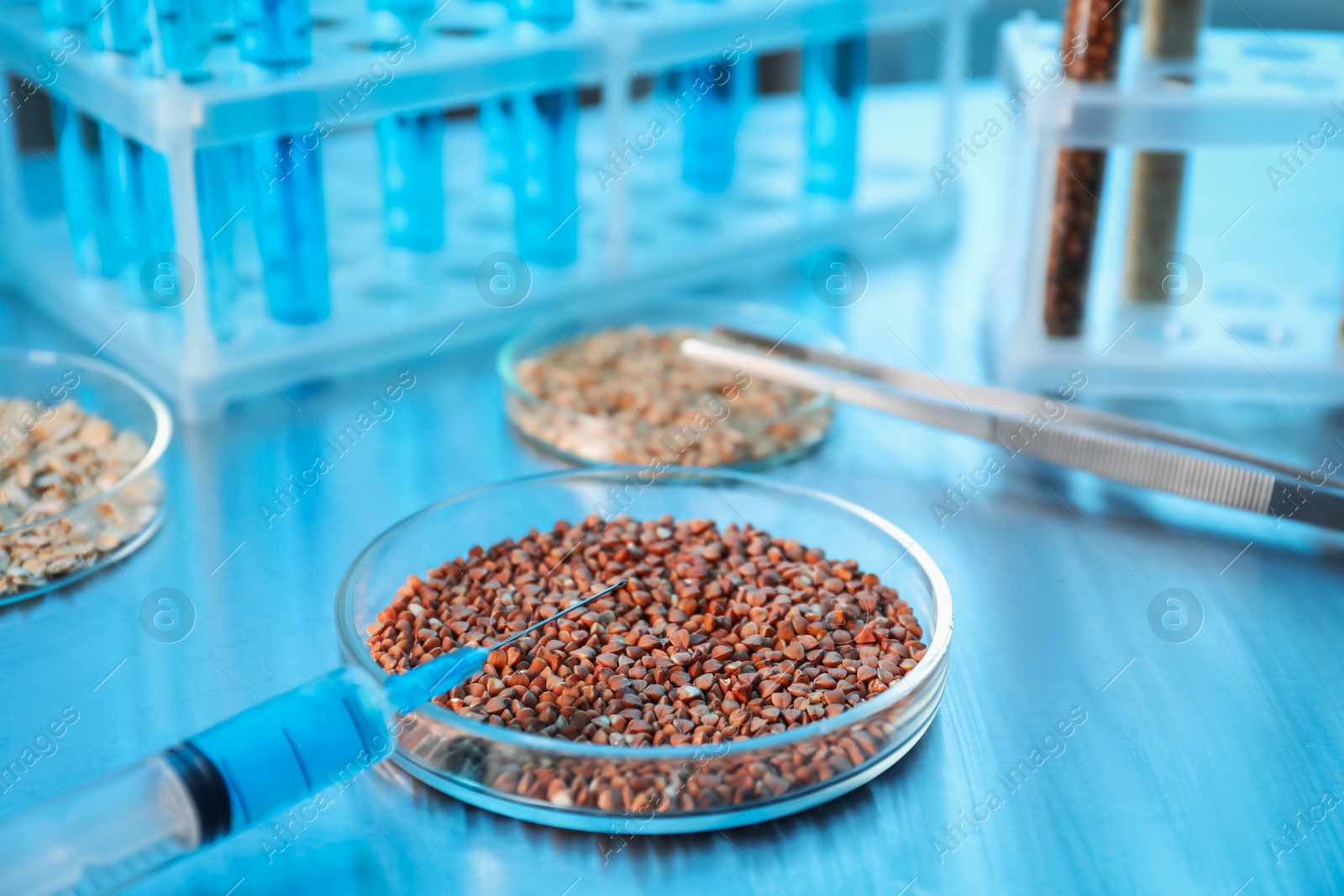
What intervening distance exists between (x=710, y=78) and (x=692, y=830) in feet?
2.51

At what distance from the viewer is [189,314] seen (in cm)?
94

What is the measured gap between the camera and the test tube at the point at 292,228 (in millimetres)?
950

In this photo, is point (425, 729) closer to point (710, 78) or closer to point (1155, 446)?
point (1155, 446)

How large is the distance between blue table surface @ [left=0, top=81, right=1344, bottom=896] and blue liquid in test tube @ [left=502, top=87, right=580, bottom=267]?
13 cm

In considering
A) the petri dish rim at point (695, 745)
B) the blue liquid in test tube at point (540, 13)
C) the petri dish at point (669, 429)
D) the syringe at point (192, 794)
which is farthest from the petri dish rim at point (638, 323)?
the syringe at point (192, 794)

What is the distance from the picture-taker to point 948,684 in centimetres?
71

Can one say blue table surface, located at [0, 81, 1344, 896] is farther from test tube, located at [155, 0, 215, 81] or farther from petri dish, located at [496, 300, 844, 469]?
test tube, located at [155, 0, 215, 81]

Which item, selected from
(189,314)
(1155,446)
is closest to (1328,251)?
(1155,446)

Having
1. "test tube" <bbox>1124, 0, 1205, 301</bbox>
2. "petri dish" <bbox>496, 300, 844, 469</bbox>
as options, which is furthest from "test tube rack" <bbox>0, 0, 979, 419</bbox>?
"test tube" <bbox>1124, 0, 1205, 301</bbox>

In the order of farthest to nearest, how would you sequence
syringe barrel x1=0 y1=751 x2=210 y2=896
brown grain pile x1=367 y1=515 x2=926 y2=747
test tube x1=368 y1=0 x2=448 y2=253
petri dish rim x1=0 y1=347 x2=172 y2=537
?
test tube x1=368 y1=0 x2=448 y2=253 → petri dish rim x1=0 y1=347 x2=172 y2=537 → brown grain pile x1=367 y1=515 x2=926 y2=747 → syringe barrel x1=0 y1=751 x2=210 y2=896

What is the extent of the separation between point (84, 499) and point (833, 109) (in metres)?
0.72

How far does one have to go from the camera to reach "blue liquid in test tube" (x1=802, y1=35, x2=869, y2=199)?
1.20 meters

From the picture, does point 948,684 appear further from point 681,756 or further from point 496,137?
point 496,137

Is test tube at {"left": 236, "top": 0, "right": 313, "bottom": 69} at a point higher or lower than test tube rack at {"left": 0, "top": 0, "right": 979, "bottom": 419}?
higher
